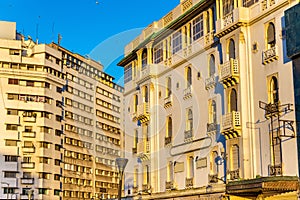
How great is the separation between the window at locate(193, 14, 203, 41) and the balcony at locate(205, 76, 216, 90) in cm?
345

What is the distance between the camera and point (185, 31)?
4147cm

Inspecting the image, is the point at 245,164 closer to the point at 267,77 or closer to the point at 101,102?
the point at 267,77

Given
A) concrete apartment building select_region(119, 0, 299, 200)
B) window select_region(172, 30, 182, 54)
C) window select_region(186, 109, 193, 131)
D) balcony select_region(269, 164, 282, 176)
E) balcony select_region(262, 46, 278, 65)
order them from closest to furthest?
1. balcony select_region(269, 164, 282, 176)
2. concrete apartment building select_region(119, 0, 299, 200)
3. balcony select_region(262, 46, 278, 65)
4. window select_region(186, 109, 193, 131)
5. window select_region(172, 30, 182, 54)

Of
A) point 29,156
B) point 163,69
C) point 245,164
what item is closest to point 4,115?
point 29,156

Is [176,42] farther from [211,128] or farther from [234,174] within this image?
[234,174]

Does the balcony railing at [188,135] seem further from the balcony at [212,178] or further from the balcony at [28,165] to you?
the balcony at [28,165]

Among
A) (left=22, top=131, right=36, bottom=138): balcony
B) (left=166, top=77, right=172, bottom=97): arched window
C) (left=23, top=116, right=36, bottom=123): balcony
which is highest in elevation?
(left=23, top=116, right=36, bottom=123): balcony

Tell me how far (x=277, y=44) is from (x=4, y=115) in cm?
5302

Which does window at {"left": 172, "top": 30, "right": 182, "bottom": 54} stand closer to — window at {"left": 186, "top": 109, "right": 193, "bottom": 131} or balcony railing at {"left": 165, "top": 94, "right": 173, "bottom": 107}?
balcony railing at {"left": 165, "top": 94, "right": 173, "bottom": 107}

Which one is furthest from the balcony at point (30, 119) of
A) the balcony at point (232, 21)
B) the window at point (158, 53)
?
the balcony at point (232, 21)

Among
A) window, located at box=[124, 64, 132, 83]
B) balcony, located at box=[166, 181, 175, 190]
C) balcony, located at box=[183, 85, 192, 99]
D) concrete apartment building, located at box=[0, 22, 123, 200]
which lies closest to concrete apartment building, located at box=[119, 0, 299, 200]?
balcony, located at box=[183, 85, 192, 99]

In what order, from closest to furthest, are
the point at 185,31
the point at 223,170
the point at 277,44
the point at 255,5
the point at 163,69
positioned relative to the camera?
the point at 277,44, the point at 255,5, the point at 223,170, the point at 185,31, the point at 163,69

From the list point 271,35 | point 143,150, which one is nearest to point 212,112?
point 271,35

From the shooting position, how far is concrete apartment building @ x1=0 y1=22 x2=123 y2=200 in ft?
250
